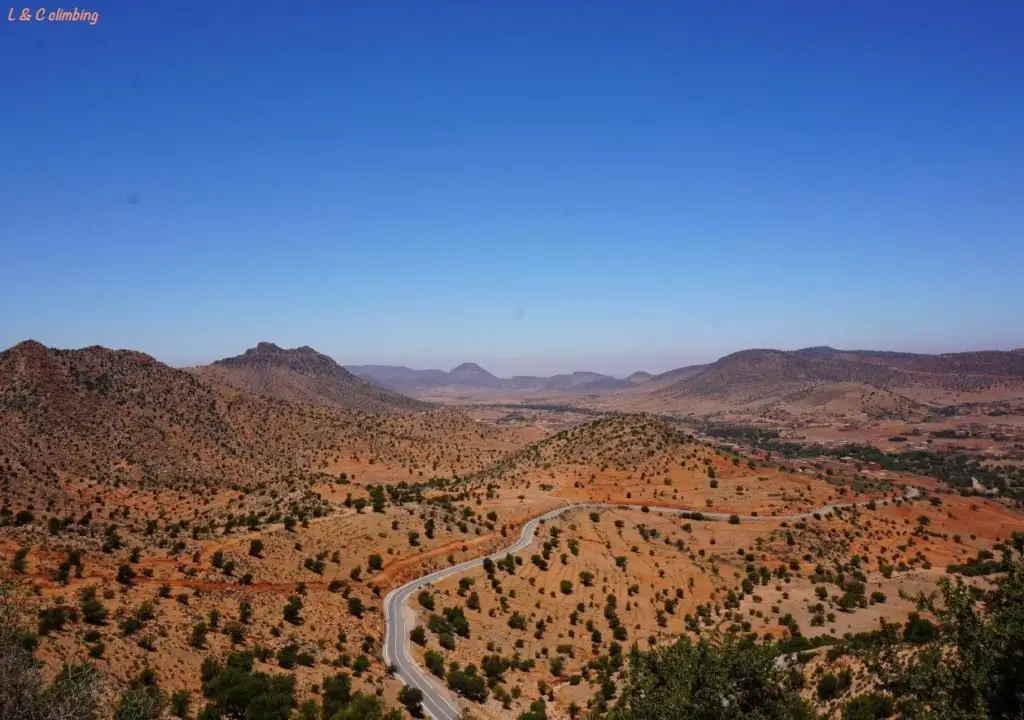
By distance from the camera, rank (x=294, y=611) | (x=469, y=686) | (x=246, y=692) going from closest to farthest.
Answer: (x=246, y=692), (x=469, y=686), (x=294, y=611)

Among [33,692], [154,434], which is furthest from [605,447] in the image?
[33,692]

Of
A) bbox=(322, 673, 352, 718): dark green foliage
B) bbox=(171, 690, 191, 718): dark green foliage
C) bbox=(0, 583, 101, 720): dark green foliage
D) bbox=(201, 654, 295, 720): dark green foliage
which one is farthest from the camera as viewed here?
bbox=(322, 673, 352, 718): dark green foliage

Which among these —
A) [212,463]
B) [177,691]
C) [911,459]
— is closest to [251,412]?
[212,463]

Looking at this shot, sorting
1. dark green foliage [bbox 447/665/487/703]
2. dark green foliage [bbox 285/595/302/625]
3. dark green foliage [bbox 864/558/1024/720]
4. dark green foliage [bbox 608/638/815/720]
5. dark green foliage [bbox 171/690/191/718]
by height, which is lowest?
dark green foliage [bbox 447/665/487/703]

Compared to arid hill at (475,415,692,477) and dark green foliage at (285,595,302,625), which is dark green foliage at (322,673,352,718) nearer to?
dark green foliage at (285,595,302,625)

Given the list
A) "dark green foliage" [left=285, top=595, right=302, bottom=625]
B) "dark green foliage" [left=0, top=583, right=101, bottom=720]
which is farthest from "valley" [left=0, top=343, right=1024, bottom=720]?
"dark green foliage" [left=0, top=583, right=101, bottom=720]

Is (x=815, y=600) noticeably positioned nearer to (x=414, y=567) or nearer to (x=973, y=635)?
(x=414, y=567)

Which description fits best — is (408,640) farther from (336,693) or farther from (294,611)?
(336,693)

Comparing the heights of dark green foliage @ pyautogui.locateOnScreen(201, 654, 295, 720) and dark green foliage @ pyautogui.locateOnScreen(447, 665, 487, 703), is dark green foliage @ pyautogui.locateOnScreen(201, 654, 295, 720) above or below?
above

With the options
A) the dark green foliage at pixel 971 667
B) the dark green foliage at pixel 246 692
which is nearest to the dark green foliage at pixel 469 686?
the dark green foliage at pixel 246 692

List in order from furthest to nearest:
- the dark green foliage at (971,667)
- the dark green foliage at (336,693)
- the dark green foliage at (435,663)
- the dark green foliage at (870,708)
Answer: the dark green foliage at (435,663), the dark green foliage at (336,693), the dark green foliage at (870,708), the dark green foliage at (971,667)

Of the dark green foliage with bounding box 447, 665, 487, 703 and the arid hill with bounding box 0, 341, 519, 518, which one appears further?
the arid hill with bounding box 0, 341, 519, 518

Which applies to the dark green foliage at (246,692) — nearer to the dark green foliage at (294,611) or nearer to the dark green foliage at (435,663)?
→ the dark green foliage at (294,611)
